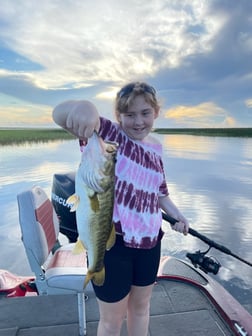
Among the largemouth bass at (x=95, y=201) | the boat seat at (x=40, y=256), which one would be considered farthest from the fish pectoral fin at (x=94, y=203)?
the boat seat at (x=40, y=256)

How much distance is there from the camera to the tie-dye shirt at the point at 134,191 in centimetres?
173

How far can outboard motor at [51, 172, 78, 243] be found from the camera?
4.02 metres

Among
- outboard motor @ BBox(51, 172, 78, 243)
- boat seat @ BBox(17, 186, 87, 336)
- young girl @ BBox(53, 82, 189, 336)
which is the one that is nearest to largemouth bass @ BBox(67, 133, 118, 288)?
young girl @ BBox(53, 82, 189, 336)

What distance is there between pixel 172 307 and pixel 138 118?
2.13 meters

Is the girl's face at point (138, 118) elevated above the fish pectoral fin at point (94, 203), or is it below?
above

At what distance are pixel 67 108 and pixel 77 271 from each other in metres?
1.48

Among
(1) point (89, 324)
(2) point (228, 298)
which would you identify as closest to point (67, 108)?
(1) point (89, 324)

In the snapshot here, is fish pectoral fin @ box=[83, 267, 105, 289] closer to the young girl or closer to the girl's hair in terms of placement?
the young girl

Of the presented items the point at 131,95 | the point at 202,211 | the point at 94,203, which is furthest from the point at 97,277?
the point at 202,211

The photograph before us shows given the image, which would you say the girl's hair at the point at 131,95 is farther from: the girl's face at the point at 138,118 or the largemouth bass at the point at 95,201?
the largemouth bass at the point at 95,201

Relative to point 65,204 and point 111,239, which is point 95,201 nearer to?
point 111,239

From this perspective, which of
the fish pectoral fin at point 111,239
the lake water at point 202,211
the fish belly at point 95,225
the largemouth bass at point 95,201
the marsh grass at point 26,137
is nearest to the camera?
the largemouth bass at point 95,201

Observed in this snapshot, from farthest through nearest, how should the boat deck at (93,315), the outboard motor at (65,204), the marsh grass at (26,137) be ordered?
the marsh grass at (26,137), the outboard motor at (65,204), the boat deck at (93,315)

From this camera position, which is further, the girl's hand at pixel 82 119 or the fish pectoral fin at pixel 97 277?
the fish pectoral fin at pixel 97 277
